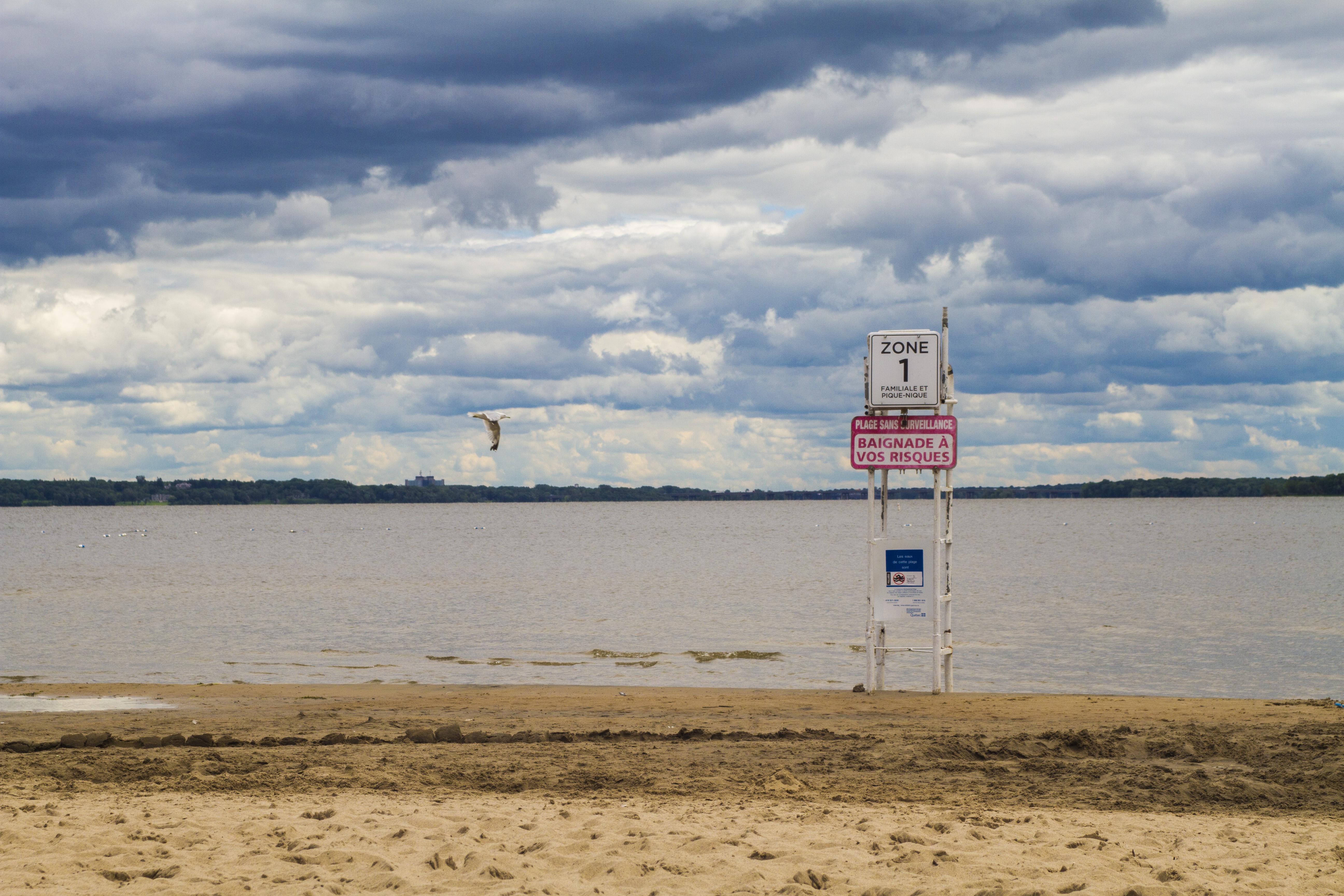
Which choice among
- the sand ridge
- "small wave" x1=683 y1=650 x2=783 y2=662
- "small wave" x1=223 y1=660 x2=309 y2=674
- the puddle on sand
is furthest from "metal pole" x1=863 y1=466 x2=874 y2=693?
"small wave" x1=223 y1=660 x2=309 y2=674

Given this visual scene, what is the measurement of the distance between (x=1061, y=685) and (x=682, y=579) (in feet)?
97.1

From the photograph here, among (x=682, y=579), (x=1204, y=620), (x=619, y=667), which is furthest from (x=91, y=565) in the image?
(x=1204, y=620)

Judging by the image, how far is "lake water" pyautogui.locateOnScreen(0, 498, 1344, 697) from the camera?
821 inches

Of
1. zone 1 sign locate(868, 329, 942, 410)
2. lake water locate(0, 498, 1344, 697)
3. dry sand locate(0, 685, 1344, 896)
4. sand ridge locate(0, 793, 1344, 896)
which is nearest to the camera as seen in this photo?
sand ridge locate(0, 793, 1344, 896)

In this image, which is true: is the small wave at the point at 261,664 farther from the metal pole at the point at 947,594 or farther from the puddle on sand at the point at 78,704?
the metal pole at the point at 947,594

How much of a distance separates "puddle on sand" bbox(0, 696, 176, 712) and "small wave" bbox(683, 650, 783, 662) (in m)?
10.7

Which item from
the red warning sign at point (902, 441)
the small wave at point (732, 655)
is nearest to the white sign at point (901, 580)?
the red warning sign at point (902, 441)

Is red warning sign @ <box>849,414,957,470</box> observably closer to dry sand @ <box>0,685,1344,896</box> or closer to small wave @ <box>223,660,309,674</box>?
dry sand @ <box>0,685,1344,896</box>

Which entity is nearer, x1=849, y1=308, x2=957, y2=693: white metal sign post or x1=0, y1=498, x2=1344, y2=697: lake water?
x1=849, y1=308, x2=957, y2=693: white metal sign post

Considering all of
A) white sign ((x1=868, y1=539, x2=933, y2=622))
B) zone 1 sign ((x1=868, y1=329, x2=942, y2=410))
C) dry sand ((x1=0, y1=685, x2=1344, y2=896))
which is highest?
zone 1 sign ((x1=868, y1=329, x2=942, y2=410))

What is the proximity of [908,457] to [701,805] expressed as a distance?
7.33 meters

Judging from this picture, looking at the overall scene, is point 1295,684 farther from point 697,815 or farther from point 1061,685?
point 697,815

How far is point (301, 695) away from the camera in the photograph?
17.2 meters

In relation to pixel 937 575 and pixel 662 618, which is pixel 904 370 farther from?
pixel 662 618
